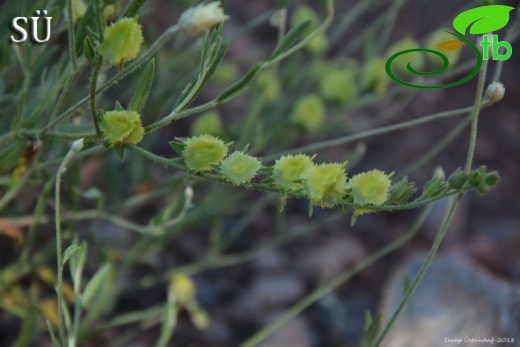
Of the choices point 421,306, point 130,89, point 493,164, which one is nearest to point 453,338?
point 421,306

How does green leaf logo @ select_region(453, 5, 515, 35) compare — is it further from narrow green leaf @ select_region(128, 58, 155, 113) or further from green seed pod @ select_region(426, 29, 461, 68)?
narrow green leaf @ select_region(128, 58, 155, 113)

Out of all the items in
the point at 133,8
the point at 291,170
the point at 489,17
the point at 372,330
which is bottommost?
the point at 372,330

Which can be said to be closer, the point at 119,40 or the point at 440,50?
the point at 119,40

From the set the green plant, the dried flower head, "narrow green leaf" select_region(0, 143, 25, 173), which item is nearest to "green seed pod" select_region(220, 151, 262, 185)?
the green plant

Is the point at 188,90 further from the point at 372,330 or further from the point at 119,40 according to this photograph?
the point at 372,330

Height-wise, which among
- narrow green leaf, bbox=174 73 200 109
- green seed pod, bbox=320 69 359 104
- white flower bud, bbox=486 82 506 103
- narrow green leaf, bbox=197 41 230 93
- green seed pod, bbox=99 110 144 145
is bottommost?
green seed pod, bbox=99 110 144 145

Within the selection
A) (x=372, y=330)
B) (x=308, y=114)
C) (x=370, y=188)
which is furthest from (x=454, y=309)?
(x=370, y=188)

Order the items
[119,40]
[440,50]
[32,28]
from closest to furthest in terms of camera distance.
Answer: [119,40], [32,28], [440,50]
